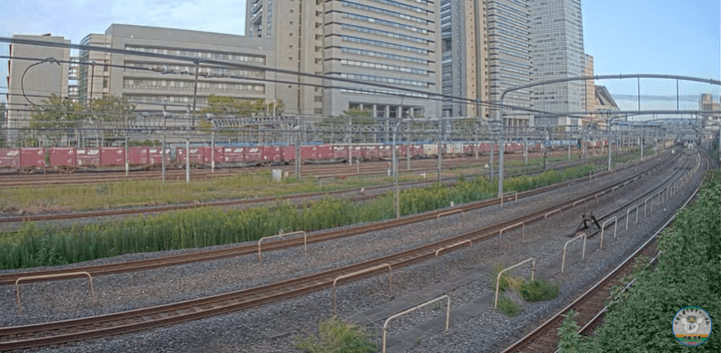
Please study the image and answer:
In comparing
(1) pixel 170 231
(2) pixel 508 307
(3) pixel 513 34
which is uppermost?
(3) pixel 513 34

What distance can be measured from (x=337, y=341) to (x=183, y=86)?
66842 mm

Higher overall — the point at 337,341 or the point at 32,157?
the point at 32,157

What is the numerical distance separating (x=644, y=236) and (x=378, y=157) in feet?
128

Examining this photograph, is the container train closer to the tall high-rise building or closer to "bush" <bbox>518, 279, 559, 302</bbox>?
"bush" <bbox>518, 279, 559, 302</bbox>

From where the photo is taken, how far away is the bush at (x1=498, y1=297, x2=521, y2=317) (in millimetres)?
9641

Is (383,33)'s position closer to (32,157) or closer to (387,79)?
(387,79)

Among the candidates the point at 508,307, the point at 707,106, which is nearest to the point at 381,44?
the point at 707,106

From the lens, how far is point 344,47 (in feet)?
259

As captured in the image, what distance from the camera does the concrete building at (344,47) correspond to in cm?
7825

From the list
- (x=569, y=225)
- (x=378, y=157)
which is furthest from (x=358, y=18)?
(x=569, y=225)

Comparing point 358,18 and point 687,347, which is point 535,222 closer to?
point 687,347

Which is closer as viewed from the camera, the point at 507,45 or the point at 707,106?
the point at 707,106

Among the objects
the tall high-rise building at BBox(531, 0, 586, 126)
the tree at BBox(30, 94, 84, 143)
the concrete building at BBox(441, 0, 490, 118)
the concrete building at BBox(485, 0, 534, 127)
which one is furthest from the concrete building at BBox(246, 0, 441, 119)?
the concrete building at BBox(485, 0, 534, 127)

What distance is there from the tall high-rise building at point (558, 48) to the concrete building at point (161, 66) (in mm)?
50525
